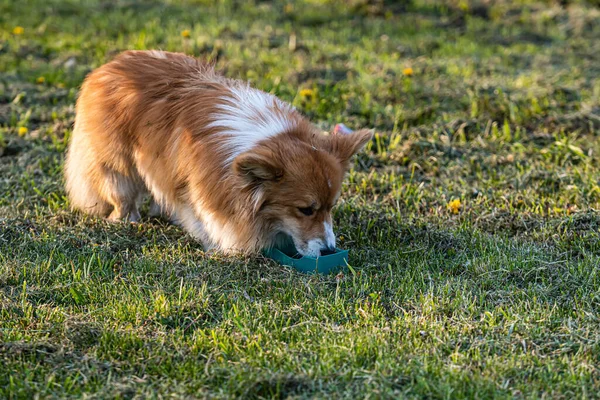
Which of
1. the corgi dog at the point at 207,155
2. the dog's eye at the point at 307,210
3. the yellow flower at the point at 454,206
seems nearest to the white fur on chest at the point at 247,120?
the corgi dog at the point at 207,155

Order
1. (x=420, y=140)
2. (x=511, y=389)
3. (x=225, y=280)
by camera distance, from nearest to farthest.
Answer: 1. (x=511, y=389)
2. (x=225, y=280)
3. (x=420, y=140)

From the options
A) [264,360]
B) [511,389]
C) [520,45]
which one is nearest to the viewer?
[511,389]

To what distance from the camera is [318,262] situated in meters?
4.38

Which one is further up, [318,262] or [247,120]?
[247,120]

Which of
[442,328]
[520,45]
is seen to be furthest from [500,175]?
[520,45]

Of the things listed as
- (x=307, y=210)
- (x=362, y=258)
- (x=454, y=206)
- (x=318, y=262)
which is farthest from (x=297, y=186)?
(x=454, y=206)

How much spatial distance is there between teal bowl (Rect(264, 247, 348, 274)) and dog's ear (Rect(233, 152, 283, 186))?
525mm

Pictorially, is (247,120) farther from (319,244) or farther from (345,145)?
(319,244)

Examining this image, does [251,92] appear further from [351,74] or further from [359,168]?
[351,74]

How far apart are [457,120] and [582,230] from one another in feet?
Result: 6.49

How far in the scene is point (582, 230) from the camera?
191 inches

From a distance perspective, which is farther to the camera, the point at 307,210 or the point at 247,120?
the point at 247,120

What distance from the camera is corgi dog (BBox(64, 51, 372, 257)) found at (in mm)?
4285

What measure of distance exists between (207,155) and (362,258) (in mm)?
1145
